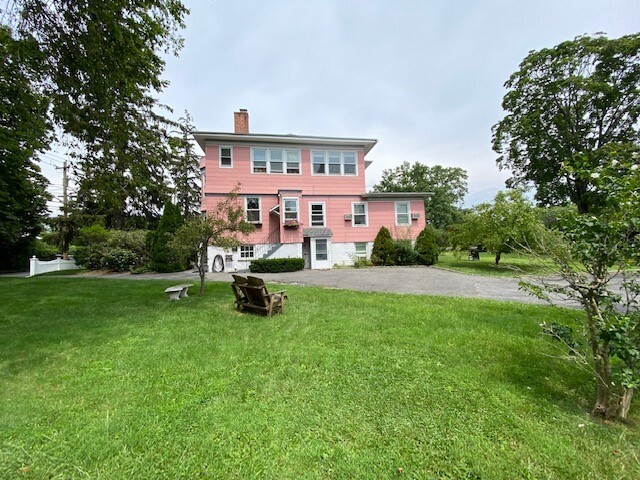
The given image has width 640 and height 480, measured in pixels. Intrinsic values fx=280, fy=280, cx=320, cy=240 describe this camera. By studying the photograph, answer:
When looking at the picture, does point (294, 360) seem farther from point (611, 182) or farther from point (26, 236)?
point (26, 236)

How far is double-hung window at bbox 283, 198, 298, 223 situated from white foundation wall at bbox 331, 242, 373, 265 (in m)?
3.17

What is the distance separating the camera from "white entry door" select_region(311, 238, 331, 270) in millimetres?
17697

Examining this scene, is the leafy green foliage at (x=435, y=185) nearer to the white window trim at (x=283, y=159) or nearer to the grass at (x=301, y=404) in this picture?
the white window trim at (x=283, y=159)

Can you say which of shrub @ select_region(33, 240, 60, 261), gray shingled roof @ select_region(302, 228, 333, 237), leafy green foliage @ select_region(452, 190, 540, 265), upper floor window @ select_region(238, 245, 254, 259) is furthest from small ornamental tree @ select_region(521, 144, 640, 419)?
shrub @ select_region(33, 240, 60, 261)

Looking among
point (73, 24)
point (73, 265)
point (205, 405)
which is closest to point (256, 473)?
point (205, 405)

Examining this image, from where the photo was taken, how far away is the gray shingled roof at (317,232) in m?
17.6

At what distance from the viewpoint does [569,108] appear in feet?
69.9

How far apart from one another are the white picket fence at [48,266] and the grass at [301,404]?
1705 centimetres

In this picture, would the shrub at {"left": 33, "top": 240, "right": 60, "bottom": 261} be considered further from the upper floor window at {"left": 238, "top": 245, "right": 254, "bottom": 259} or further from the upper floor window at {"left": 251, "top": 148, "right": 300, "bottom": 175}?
the upper floor window at {"left": 251, "top": 148, "right": 300, "bottom": 175}

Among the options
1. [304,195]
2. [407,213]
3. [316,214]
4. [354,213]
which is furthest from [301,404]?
[407,213]

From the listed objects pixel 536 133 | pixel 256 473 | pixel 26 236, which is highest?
pixel 536 133

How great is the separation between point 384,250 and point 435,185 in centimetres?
3089

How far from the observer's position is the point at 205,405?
2912mm

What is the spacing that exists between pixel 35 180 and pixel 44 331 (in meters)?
23.1
